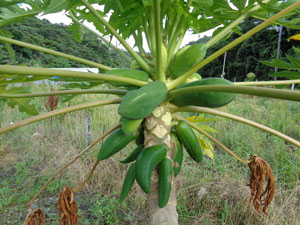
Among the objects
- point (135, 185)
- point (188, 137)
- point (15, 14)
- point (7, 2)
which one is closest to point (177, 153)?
point (188, 137)

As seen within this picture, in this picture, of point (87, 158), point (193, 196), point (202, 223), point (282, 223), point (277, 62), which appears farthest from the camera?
point (87, 158)

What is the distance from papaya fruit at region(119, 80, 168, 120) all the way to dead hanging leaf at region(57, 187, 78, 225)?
0.44 meters

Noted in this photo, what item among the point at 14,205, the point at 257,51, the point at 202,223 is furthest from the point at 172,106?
the point at 257,51

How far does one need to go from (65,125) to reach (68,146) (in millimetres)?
845

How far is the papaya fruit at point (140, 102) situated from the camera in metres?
0.85

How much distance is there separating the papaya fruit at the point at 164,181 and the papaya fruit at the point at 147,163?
3cm

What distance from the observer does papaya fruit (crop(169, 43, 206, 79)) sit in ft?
3.31

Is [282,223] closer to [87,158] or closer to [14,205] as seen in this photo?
[87,158]

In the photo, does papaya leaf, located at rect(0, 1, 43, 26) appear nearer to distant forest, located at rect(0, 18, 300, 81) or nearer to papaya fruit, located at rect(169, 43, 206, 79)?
papaya fruit, located at rect(169, 43, 206, 79)

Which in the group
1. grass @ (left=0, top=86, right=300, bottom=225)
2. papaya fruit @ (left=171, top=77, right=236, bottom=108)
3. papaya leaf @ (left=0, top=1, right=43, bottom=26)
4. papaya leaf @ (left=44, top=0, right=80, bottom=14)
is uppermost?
papaya leaf @ (left=0, top=1, right=43, bottom=26)

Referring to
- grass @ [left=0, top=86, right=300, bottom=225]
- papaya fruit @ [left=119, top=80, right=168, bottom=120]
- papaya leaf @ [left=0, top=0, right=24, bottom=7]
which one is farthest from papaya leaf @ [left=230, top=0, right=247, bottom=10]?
grass @ [left=0, top=86, right=300, bottom=225]

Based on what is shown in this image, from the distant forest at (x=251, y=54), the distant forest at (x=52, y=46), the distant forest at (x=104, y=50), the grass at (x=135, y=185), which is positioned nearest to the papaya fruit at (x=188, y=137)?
the grass at (x=135, y=185)

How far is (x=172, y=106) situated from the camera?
41.4 inches

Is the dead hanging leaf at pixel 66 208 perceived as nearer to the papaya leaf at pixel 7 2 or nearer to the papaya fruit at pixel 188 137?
the papaya fruit at pixel 188 137
